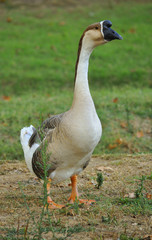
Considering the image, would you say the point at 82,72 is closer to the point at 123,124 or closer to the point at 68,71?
the point at 123,124

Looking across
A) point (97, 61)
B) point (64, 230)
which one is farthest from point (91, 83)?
point (64, 230)

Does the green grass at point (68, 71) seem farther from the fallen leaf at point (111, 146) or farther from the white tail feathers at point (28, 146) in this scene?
the white tail feathers at point (28, 146)

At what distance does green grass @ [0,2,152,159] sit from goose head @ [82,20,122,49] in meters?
0.48

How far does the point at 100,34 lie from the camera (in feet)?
11.0

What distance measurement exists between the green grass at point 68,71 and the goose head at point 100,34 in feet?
1.57

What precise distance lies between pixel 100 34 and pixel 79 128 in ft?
2.88

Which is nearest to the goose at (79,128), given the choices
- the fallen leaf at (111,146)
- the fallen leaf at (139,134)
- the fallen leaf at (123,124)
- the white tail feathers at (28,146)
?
the white tail feathers at (28,146)

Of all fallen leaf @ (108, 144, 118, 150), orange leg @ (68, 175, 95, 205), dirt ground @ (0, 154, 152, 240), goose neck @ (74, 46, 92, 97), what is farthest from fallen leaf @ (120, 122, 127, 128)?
goose neck @ (74, 46, 92, 97)

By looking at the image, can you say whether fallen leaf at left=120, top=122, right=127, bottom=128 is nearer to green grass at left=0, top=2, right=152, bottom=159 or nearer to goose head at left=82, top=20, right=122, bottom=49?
green grass at left=0, top=2, right=152, bottom=159

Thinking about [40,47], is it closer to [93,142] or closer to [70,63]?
[70,63]

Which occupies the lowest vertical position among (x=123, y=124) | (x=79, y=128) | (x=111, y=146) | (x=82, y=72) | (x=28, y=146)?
(x=111, y=146)

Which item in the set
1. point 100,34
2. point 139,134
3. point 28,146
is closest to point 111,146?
point 139,134

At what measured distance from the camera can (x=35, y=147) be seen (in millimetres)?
3768

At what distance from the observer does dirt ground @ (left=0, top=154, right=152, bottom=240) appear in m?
2.90
